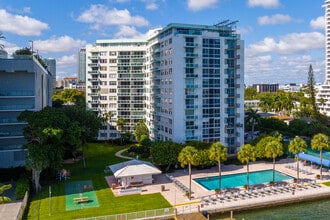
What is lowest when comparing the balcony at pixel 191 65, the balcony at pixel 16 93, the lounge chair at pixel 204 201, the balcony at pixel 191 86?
the lounge chair at pixel 204 201

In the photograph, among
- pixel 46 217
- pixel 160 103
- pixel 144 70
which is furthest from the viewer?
pixel 144 70

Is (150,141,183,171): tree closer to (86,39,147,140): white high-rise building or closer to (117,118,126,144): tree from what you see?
(117,118,126,144): tree

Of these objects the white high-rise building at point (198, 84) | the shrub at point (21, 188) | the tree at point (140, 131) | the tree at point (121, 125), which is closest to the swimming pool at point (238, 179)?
the white high-rise building at point (198, 84)

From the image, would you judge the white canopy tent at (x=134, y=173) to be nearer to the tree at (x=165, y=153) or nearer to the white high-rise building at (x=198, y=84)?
the tree at (x=165, y=153)

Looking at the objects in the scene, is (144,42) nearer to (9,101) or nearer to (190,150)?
(9,101)

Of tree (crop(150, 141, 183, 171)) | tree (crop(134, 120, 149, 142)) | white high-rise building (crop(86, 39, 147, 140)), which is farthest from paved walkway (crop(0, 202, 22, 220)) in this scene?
white high-rise building (crop(86, 39, 147, 140))

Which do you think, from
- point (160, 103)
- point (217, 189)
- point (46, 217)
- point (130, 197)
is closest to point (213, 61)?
point (160, 103)

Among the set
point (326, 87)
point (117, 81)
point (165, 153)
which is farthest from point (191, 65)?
point (326, 87)
